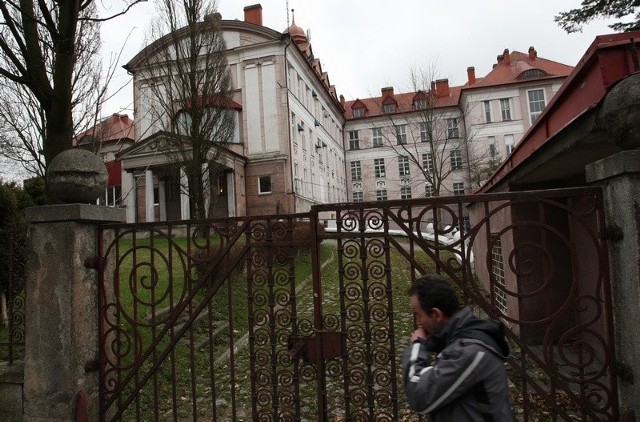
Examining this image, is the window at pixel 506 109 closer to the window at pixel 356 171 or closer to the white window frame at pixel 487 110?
the white window frame at pixel 487 110

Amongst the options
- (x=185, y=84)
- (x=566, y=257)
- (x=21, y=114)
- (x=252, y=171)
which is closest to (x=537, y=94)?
(x=252, y=171)

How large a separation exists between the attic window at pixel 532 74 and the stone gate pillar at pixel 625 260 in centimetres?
4420

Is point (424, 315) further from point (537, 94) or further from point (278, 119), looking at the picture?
point (537, 94)

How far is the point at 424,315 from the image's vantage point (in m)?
2.14

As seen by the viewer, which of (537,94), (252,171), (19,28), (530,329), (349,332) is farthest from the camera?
(537,94)

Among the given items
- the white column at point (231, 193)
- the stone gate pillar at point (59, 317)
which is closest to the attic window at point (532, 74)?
the white column at point (231, 193)

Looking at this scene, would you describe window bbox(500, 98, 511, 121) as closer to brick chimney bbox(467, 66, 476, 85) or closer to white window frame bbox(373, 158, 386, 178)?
brick chimney bbox(467, 66, 476, 85)

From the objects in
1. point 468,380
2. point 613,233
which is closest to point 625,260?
point 613,233

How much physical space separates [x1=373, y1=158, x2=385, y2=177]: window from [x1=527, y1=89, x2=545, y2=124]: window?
1591 cm

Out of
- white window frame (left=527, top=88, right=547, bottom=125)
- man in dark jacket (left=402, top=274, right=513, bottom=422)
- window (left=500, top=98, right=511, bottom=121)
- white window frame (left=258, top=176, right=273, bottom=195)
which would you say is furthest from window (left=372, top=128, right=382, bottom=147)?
man in dark jacket (left=402, top=274, right=513, bottom=422)

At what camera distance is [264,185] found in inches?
1118

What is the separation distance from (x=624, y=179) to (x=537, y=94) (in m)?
44.5

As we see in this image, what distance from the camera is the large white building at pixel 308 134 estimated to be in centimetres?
2527

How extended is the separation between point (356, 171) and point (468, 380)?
157 feet
